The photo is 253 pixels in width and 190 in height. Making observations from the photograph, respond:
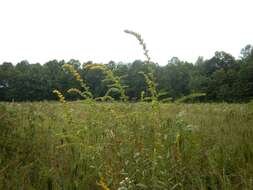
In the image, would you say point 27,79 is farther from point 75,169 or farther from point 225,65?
point 75,169

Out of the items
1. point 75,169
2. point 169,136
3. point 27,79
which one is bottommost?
point 75,169

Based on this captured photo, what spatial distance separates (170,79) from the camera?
5672 cm

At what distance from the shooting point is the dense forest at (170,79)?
47031mm

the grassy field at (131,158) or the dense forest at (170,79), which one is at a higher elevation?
the dense forest at (170,79)

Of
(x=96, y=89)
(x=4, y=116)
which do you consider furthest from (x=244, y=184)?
(x=96, y=89)

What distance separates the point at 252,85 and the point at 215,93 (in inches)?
206

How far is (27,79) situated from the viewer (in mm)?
63812

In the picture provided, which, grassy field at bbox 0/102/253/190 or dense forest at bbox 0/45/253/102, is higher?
dense forest at bbox 0/45/253/102

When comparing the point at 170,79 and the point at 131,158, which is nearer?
the point at 131,158

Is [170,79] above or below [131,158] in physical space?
above

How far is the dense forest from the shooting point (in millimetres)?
47031

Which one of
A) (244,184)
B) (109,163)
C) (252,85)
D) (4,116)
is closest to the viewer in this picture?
(244,184)

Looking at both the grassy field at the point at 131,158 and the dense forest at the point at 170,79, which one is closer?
the grassy field at the point at 131,158

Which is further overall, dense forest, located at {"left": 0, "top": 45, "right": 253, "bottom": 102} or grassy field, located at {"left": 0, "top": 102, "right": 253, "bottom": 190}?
dense forest, located at {"left": 0, "top": 45, "right": 253, "bottom": 102}
